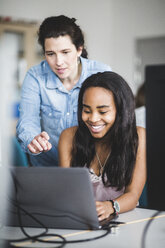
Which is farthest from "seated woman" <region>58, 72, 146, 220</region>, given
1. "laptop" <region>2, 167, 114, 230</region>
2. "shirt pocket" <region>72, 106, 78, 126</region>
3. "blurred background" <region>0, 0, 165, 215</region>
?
"blurred background" <region>0, 0, 165, 215</region>

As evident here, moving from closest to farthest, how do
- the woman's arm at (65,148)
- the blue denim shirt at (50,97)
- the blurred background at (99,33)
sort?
the woman's arm at (65,148), the blue denim shirt at (50,97), the blurred background at (99,33)

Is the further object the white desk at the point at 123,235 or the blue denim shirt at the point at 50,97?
the blue denim shirt at the point at 50,97

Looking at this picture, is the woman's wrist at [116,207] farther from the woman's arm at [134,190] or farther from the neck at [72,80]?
the neck at [72,80]

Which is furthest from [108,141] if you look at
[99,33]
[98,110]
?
[99,33]

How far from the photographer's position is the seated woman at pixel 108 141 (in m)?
1.26

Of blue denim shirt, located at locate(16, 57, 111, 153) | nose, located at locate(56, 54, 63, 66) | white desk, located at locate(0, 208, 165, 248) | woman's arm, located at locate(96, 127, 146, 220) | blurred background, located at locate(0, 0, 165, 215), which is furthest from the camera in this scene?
blurred background, located at locate(0, 0, 165, 215)

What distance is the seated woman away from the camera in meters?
1.26

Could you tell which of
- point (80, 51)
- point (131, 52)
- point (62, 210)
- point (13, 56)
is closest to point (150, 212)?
point (62, 210)

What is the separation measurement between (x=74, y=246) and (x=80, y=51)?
1.07m

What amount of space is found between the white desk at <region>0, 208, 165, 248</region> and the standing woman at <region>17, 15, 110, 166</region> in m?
0.64

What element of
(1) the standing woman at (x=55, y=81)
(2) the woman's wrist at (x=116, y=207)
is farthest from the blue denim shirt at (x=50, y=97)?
(2) the woman's wrist at (x=116, y=207)

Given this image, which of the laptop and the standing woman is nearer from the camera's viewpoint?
the laptop

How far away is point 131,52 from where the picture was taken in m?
5.07

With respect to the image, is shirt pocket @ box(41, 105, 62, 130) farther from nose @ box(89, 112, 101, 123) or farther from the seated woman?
nose @ box(89, 112, 101, 123)
